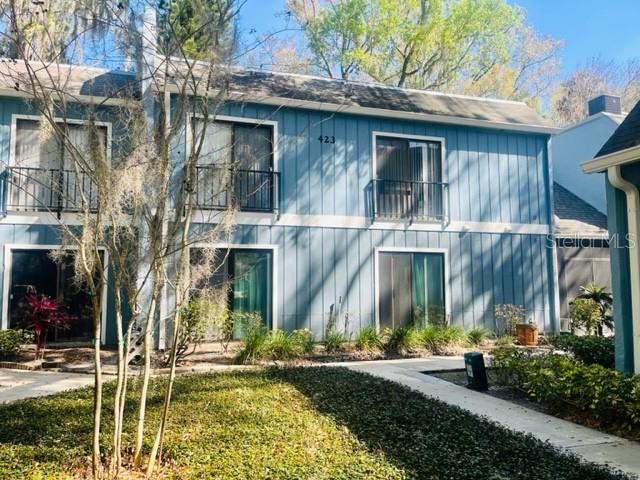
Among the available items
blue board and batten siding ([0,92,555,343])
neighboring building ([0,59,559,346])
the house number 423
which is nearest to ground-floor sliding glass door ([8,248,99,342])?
neighboring building ([0,59,559,346])

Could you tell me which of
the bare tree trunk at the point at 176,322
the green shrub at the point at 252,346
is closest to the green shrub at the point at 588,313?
the green shrub at the point at 252,346

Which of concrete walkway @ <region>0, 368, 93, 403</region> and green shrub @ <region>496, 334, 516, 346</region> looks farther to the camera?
green shrub @ <region>496, 334, 516, 346</region>

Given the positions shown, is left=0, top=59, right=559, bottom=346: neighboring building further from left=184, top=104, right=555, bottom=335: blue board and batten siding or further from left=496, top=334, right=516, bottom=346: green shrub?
left=496, top=334, right=516, bottom=346: green shrub

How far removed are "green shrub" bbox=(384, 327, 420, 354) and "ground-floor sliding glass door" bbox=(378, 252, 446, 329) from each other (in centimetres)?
121

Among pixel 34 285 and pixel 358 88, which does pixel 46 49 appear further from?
pixel 358 88

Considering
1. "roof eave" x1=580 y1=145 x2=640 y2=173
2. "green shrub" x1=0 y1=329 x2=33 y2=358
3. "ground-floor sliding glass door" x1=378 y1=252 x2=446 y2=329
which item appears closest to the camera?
"roof eave" x1=580 y1=145 x2=640 y2=173

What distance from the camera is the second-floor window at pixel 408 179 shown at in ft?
37.8

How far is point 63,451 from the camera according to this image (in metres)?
3.84

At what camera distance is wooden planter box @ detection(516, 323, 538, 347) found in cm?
1104

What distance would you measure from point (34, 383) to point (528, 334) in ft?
31.6

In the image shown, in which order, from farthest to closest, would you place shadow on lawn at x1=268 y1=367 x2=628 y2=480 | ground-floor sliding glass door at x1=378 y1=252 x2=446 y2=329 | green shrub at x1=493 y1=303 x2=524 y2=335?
1. green shrub at x1=493 y1=303 x2=524 y2=335
2. ground-floor sliding glass door at x1=378 y1=252 x2=446 y2=329
3. shadow on lawn at x1=268 y1=367 x2=628 y2=480

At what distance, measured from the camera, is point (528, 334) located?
36.3 feet

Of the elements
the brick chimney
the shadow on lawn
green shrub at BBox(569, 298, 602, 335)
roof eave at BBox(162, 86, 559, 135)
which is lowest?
the shadow on lawn

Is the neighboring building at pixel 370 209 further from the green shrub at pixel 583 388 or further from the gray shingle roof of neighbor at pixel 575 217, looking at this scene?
the green shrub at pixel 583 388
